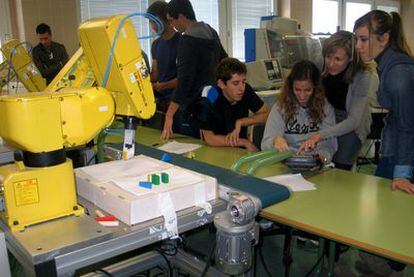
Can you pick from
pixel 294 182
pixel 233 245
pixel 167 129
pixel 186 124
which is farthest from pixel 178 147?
pixel 233 245

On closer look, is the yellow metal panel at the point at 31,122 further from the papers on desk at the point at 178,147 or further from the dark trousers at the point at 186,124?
the dark trousers at the point at 186,124

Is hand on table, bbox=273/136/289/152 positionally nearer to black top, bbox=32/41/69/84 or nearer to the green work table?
the green work table

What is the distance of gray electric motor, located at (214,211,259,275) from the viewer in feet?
3.17

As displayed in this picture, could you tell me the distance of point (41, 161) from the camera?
3.14 feet

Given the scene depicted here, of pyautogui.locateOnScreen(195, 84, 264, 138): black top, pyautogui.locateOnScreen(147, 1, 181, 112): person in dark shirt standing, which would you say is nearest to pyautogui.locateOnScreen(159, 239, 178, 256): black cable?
pyautogui.locateOnScreen(195, 84, 264, 138): black top

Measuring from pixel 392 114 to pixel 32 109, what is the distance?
1378 mm

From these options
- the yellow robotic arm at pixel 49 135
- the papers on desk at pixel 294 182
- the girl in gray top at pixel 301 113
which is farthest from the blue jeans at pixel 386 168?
the yellow robotic arm at pixel 49 135

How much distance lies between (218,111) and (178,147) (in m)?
0.34

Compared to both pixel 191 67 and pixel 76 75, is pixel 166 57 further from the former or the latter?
pixel 76 75

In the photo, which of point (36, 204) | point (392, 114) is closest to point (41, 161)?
point (36, 204)

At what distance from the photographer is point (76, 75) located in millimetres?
1356

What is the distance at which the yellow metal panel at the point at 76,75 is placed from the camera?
1.32 m

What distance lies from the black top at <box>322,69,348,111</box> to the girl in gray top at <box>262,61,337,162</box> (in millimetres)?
81

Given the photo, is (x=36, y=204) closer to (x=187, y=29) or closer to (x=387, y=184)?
(x=387, y=184)
